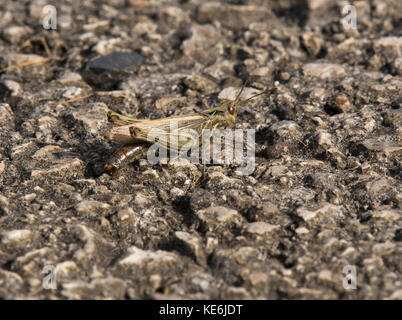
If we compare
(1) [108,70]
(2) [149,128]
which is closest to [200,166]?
(2) [149,128]

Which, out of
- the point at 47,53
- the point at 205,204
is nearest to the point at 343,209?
the point at 205,204

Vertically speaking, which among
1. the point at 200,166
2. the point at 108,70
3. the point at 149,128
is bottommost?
the point at 200,166

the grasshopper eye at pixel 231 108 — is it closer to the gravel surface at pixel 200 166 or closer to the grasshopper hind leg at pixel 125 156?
the gravel surface at pixel 200 166

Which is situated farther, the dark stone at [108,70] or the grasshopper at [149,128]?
the dark stone at [108,70]

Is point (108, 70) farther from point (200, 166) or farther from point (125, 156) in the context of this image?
point (200, 166)

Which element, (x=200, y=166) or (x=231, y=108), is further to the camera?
(x=231, y=108)

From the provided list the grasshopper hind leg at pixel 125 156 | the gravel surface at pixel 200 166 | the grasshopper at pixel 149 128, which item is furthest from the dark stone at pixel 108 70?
the grasshopper hind leg at pixel 125 156

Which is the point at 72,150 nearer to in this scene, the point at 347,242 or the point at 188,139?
the point at 188,139

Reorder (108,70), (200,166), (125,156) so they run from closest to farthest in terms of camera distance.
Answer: (125,156) < (200,166) < (108,70)
